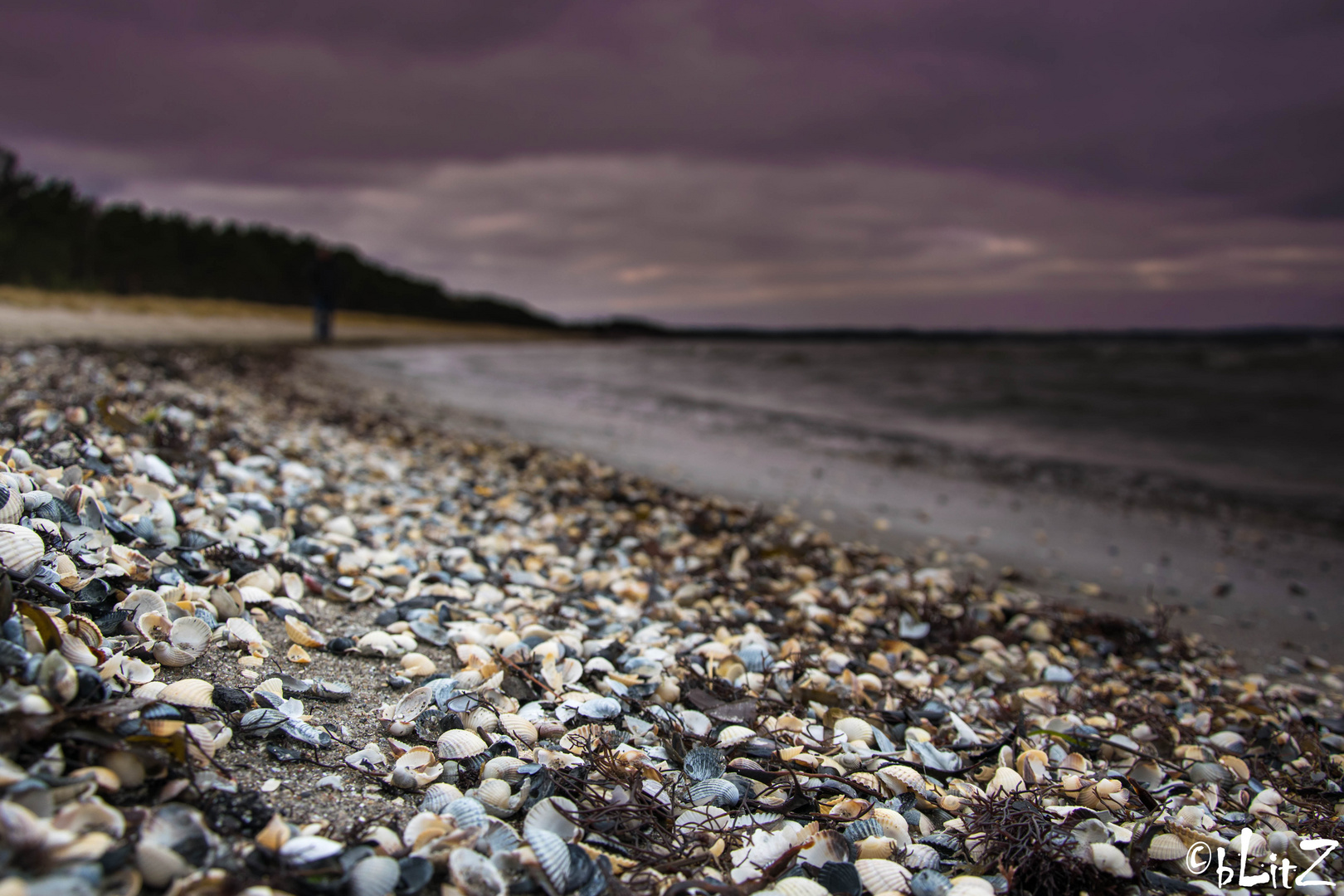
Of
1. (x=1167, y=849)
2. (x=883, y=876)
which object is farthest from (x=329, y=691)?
(x=1167, y=849)

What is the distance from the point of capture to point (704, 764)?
235 centimetres

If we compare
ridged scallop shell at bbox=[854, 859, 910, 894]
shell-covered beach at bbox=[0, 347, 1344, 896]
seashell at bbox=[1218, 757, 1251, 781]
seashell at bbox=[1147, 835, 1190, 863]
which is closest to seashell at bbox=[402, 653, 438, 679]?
shell-covered beach at bbox=[0, 347, 1344, 896]

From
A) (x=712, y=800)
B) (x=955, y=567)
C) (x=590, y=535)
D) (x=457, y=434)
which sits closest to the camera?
(x=712, y=800)

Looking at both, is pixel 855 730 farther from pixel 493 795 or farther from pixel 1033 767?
pixel 493 795

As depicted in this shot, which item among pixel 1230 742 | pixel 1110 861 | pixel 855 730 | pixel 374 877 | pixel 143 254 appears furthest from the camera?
pixel 143 254

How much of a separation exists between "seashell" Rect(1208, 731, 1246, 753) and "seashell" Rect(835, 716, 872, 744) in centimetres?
159

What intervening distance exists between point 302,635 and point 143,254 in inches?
1670

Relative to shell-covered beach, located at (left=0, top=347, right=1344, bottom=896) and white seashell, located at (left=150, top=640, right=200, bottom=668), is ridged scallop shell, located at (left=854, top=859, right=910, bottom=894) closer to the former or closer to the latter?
shell-covered beach, located at (left=0, top=347, right=1344, bottom=896)

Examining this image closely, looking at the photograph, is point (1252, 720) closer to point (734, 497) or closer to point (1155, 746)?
point (1155, 746)

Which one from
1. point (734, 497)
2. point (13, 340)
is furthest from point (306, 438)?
point (13, 340)

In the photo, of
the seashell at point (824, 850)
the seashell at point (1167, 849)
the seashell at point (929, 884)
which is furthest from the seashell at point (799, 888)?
the seashell at point (1167, 849)

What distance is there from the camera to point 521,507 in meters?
5.48

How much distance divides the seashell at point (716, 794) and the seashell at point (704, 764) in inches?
2.2

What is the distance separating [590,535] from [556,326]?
328 ft
